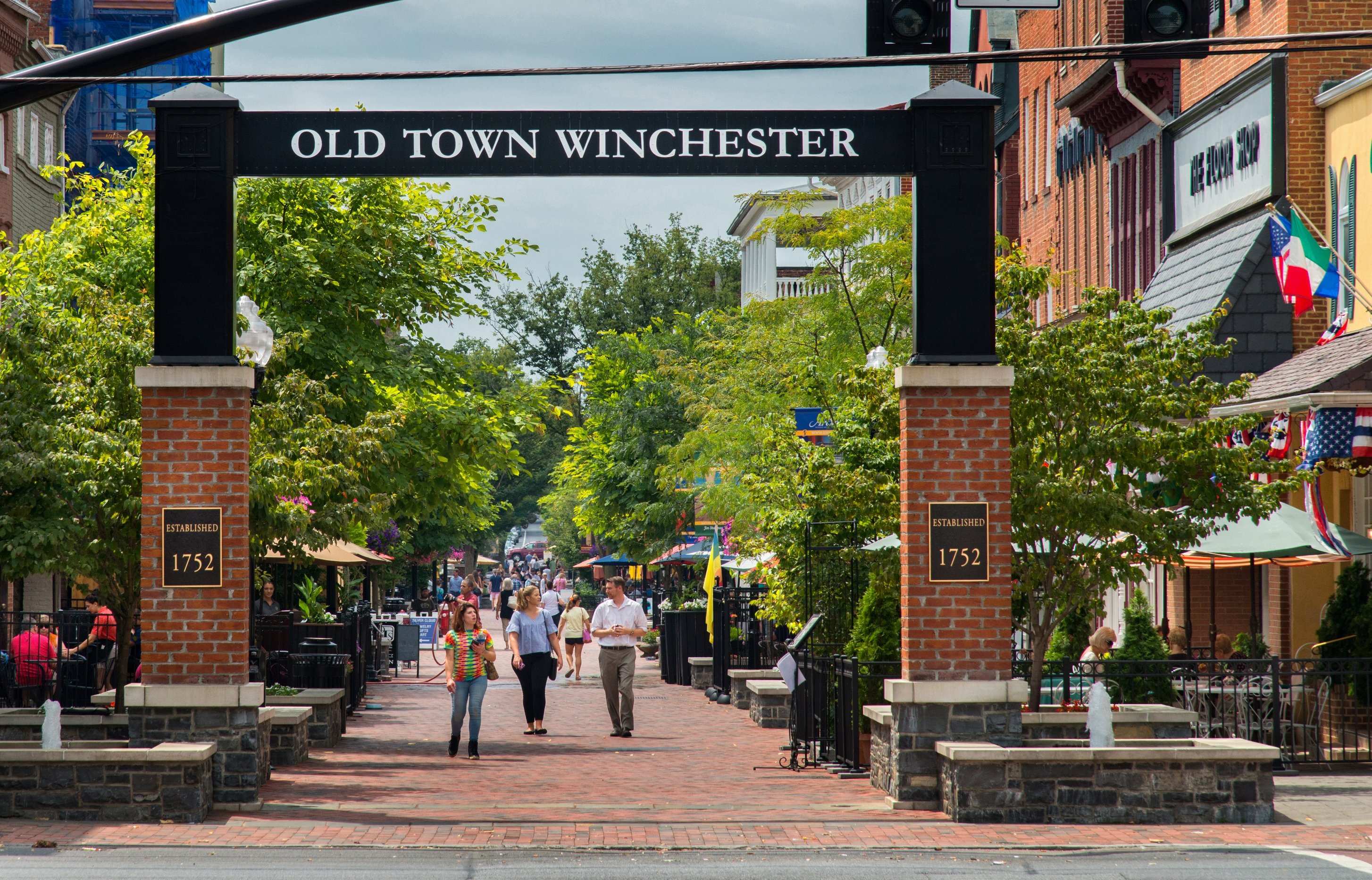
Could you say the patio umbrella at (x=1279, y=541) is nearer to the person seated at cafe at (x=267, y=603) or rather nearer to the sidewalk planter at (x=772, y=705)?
the sidewalk planter at (x=772, y=705)

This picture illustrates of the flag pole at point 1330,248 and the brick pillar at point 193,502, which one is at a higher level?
the flag pole at point 1330,248

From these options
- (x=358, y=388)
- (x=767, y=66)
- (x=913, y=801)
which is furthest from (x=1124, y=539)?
(x=358, y=388)

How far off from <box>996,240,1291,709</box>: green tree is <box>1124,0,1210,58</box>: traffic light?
13.9 feet

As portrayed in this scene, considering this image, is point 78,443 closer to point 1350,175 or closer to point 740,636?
point 740,636

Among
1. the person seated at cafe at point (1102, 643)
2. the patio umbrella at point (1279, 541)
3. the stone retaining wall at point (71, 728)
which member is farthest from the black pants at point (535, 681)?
the patio umbrella at point (1279, 541)

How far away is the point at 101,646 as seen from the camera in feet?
67.6

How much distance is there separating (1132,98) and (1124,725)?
13.3 m

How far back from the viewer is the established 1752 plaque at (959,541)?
11695 mm

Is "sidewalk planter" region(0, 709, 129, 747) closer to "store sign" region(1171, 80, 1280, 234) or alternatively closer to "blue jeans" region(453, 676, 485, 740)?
"blue jeans" region(453, 676, 485, 740)

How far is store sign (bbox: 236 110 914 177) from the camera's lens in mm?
11898

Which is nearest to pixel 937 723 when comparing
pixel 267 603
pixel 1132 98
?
pixel 267 603

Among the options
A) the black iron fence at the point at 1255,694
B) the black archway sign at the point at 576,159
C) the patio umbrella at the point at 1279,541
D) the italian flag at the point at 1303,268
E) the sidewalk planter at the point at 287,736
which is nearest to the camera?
the black archway sign at the point at 576,159

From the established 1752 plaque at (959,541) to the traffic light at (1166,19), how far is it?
3869 mm

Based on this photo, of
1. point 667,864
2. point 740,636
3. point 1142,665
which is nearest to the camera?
point 667,864
